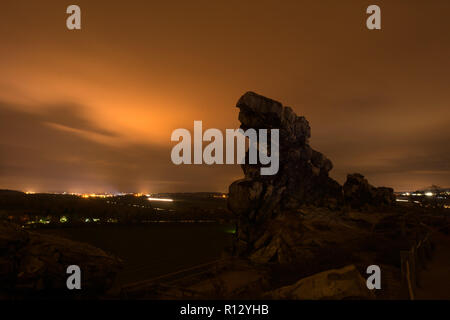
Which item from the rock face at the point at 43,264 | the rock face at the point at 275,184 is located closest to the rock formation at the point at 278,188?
the rock face at the point at 275,184

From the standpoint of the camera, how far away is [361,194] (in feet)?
136

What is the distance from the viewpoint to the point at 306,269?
62.8ft

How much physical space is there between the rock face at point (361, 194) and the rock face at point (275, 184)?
2.19 metres

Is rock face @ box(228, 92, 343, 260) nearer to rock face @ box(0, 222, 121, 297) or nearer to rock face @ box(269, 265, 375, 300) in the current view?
rock face @ box(0, 222, 121, 297)

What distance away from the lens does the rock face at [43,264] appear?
12.0m

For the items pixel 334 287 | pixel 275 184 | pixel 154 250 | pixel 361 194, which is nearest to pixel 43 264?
pixel 334 287

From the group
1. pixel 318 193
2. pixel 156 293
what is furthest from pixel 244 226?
pixel 156 293

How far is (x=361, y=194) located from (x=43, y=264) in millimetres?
41806

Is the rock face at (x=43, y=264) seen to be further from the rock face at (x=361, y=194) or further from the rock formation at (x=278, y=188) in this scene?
the rock face at (x=361, y=194)

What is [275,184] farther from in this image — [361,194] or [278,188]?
[361,194]

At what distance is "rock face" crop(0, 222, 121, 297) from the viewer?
12.0 meters
